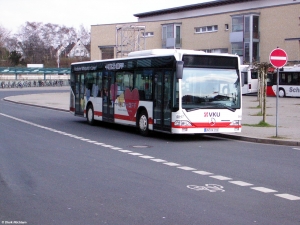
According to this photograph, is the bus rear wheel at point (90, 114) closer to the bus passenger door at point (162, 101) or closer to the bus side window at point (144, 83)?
the bus side window at point (144, 83)

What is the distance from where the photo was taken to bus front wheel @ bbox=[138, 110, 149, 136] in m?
19.1

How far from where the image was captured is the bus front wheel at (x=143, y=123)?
19.1 m

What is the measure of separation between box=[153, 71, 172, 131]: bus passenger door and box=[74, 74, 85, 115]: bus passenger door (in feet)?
25.4

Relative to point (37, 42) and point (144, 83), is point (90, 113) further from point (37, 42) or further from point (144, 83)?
point (37, 42)

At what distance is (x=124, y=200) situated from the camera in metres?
8.55

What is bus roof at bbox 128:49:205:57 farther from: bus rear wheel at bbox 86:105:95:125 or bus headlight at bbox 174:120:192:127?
bus rear wheel at bbox 86:105:95:125

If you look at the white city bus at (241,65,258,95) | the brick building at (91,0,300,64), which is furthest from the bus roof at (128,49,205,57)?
the white city bus at (241,65,258,95)

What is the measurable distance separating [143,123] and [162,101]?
1.67 m

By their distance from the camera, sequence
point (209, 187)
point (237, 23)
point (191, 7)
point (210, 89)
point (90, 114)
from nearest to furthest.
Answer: point (209, 187) → point (210, 89) → point (90, 114) → point (237, 23) → point (191, 7)

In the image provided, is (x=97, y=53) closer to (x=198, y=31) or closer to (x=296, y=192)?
(x=198, y=31)

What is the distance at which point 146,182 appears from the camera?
10.2 meters

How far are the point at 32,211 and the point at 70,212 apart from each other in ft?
1.77

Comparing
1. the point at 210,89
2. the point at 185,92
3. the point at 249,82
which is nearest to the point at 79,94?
the point at 185,92

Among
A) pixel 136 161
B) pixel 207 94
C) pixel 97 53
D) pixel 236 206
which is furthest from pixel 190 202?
pixel 97 53
